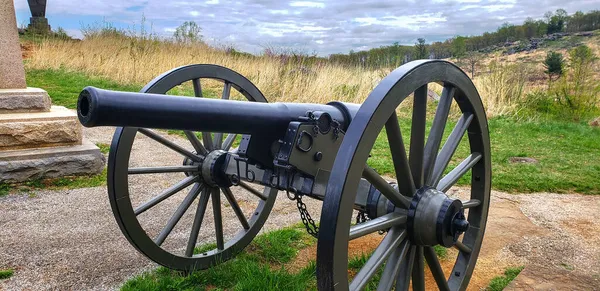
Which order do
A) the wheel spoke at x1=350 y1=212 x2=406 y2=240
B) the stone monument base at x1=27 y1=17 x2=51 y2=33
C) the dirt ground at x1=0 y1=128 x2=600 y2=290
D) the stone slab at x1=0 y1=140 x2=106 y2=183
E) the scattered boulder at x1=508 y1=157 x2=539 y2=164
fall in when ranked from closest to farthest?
the wheel spoke at x1=350 y1=212 x2=406 y2=240 < the dirt ground at x1=0 y1=128 x2=600 y2=290 < the stone slab at x1=0 y1=140 x2=106 y2=183 < the scattered boulder at x1=508 y1=157 x2=539 y2=164 < the stone monument base at x1=27 y1=17 x2=51 y2=33

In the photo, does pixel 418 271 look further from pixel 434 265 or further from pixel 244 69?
pixel 244 69

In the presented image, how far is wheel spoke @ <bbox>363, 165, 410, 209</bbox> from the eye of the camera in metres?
2.12

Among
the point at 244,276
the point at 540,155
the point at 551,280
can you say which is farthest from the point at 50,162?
the point at 540,155

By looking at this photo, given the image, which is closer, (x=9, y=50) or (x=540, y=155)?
(x=9, y=50)

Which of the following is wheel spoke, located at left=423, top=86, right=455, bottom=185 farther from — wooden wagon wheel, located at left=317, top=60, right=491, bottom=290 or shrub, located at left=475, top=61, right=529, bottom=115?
shrub, located at left=475, top=61, right=529, bottom=115

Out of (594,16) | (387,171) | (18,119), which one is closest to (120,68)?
(18,119)

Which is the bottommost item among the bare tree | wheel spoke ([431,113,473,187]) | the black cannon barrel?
wheel spoke ([431,113,473,187])

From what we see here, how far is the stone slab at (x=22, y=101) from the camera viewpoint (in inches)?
211

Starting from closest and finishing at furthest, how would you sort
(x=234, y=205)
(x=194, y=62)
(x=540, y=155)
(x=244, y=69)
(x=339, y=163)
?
(x=339, y=163)
(x=234, y=205)
(x=540, y=155)
(x=244, y=69)
(x=194, y=62)

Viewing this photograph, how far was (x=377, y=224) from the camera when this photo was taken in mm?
2141

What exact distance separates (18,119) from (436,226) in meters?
4.70

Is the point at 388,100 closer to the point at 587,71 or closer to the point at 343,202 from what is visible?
the point at 343,202

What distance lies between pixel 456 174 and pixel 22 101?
484cm

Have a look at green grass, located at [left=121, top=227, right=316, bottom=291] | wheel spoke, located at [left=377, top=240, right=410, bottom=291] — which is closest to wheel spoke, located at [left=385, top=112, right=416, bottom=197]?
wheel spoke, located at [left=377, top=240, right=410, bottom=291]
